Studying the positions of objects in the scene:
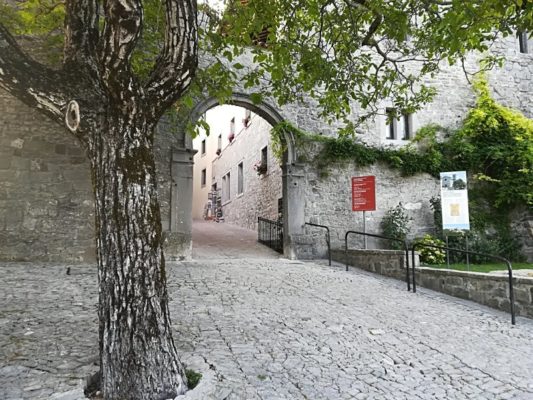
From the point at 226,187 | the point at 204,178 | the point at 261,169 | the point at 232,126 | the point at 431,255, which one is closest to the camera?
the point at 431,255

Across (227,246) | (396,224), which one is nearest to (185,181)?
(227,246)

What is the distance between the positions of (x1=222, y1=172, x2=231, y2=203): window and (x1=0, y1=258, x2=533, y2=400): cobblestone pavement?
561 inches

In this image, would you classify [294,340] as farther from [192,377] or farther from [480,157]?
[480,157]

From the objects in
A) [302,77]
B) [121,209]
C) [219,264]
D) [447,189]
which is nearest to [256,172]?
[219,264]

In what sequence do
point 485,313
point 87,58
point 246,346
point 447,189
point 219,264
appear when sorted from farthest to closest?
point 219,264
point 447,189
point 485,313
point 246,346
point 87,58

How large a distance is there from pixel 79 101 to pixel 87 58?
326mm

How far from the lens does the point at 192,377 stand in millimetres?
2977

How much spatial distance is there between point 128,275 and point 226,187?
18.8 meters

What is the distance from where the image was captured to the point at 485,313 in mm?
5609

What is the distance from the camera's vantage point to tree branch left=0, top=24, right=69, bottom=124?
252 centimetres

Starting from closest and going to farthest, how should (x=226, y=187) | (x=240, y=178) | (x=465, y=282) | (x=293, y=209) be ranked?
(x=465, y=282) → (x=293, y=209) → (x=240, y=178) → (x=226, y=187)

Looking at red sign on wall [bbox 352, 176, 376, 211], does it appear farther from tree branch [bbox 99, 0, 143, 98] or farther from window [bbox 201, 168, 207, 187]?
window [bbox 201, 168, 207, 187]

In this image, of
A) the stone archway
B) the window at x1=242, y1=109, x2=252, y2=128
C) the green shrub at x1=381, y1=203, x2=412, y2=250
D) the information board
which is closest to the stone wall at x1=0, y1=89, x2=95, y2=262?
the stone archway

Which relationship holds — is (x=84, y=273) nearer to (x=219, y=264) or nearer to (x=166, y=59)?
(x=219, y=264)
